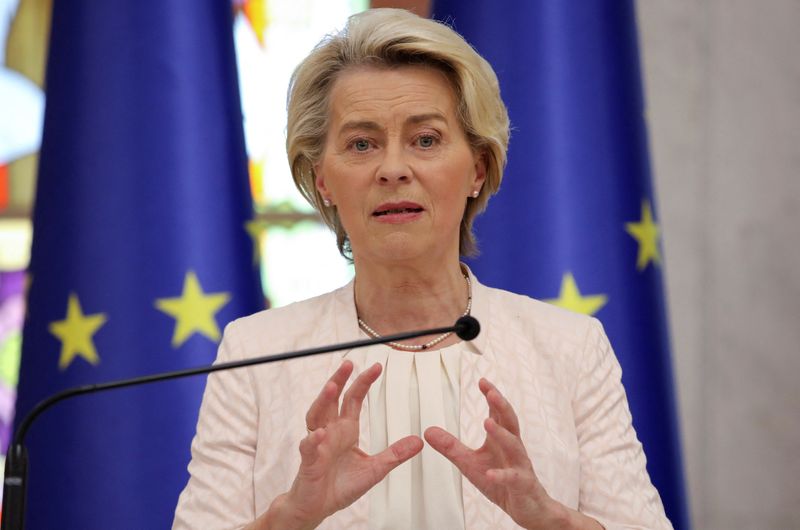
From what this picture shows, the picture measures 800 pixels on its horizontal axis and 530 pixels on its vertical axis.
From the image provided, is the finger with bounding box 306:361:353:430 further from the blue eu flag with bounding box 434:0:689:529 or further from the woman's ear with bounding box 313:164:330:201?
the blue eu flag with bounding box 434:0:689:529

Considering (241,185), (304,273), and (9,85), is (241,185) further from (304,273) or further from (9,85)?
(9,85)

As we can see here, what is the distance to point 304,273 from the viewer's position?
13.5ft

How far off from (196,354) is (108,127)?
1.96 ft

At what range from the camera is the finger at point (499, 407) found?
1.68 meters

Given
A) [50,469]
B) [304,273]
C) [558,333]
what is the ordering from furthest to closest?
[304,273] → [50,469] → [558,333]

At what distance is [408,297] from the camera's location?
7.01 ft

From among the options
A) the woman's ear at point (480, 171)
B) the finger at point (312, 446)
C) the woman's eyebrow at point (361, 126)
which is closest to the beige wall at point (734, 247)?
the woman's ear at point (480, 171)

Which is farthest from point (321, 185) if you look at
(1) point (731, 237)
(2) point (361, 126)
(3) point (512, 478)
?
(1) point (731, 237)

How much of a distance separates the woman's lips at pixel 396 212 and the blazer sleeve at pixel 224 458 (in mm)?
383

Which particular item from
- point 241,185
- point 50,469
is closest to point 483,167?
point 241,185

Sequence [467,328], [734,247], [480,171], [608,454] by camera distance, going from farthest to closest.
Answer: [734,247] → [480,171] → [608,454] → [467,328]

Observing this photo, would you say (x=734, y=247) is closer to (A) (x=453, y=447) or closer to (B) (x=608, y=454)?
(B) (x=608, y=454)

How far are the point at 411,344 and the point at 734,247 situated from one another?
1975 mm

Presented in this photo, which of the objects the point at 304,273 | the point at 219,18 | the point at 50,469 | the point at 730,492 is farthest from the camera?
the point at 304,273
